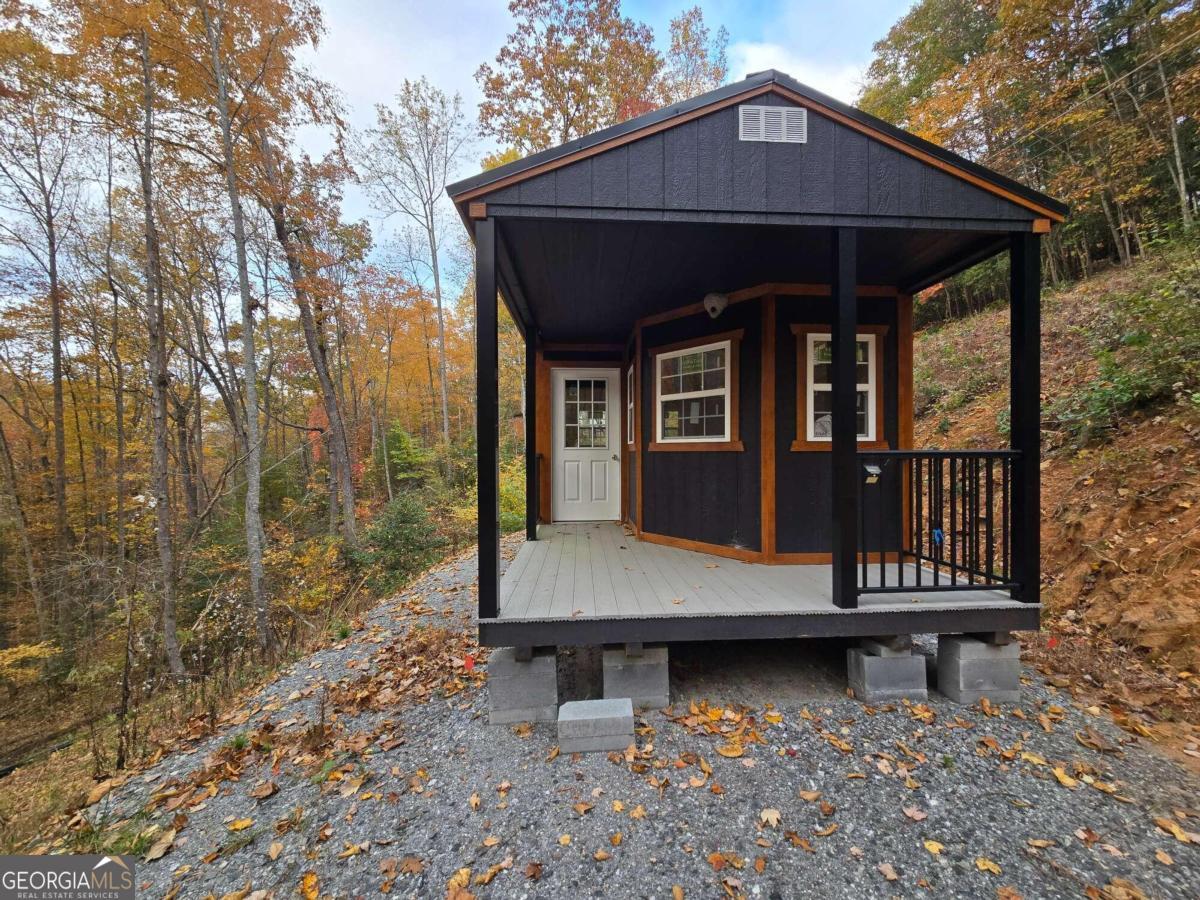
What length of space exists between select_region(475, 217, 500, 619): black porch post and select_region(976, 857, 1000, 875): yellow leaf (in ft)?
7.71

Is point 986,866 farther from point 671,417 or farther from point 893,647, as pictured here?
point 671,417

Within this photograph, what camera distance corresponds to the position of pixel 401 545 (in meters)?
7.93

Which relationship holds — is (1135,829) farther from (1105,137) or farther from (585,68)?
(585,68)

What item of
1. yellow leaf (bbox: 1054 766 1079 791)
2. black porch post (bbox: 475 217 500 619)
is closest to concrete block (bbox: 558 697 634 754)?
black porch post (bbox: 475 217 500 619)

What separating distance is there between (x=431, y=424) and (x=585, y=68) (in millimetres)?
12913

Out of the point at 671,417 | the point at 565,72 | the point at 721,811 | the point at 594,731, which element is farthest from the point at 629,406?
the point at 565,72

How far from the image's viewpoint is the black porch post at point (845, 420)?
2766 mm

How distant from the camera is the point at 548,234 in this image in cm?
320

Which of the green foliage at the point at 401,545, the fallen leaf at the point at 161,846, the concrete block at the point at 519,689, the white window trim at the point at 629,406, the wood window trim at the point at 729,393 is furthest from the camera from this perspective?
the green foliage at the point at 401,545

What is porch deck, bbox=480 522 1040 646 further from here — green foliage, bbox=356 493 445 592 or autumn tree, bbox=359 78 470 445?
autumn tree, bbox=359 78 470 445

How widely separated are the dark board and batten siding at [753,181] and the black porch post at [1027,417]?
0.31m

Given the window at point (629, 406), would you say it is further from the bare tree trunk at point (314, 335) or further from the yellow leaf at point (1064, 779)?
the bare tree trunk at point (314, 335)

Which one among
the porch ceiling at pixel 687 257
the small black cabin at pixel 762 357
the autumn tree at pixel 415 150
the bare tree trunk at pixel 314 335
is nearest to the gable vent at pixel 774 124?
the small black cabin at pixel 762 357

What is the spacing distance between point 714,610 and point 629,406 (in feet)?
10.9
